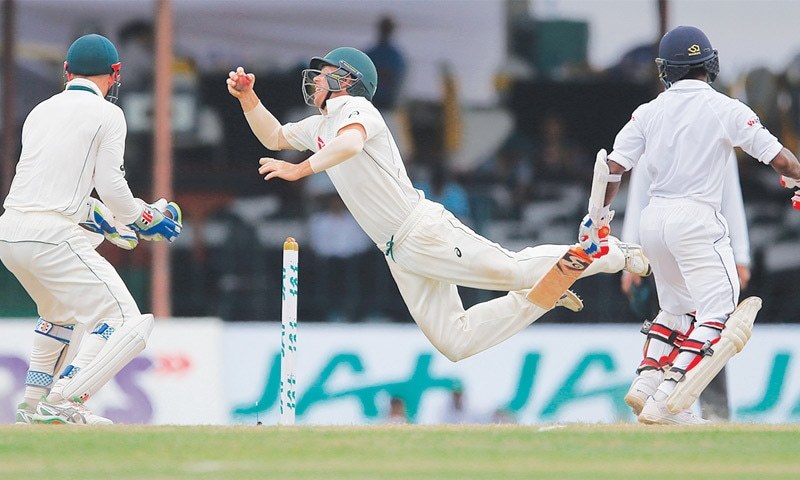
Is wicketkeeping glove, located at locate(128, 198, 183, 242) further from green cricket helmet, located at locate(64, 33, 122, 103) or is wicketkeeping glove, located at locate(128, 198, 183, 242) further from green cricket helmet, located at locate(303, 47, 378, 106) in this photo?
green cricket helmet, located at locate(303, 47, 378, 106)

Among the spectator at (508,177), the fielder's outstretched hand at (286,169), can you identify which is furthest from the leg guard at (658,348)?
the spectator at (508,177)

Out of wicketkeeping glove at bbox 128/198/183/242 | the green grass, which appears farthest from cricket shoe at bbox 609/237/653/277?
wicketkeeping glove at bbox 128/198/183/242

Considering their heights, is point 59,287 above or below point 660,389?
above

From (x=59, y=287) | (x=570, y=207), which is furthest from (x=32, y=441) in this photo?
(x=570, y=207)

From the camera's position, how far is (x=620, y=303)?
14.7m

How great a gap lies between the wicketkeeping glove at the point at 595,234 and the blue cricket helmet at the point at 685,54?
81 cm

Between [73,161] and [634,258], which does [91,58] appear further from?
[634,258]

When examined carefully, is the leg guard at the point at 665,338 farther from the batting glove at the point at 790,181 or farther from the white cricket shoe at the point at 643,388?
the batting glove at the point at 790,181

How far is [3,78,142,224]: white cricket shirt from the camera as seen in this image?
824cm

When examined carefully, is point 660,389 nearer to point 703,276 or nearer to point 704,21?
point 703,276

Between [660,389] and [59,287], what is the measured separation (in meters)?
3.04

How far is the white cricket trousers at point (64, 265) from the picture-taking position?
819 cm

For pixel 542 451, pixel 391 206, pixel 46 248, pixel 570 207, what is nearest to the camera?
pixel 542 451

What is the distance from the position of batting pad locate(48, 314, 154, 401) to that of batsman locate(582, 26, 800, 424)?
7.74ft
